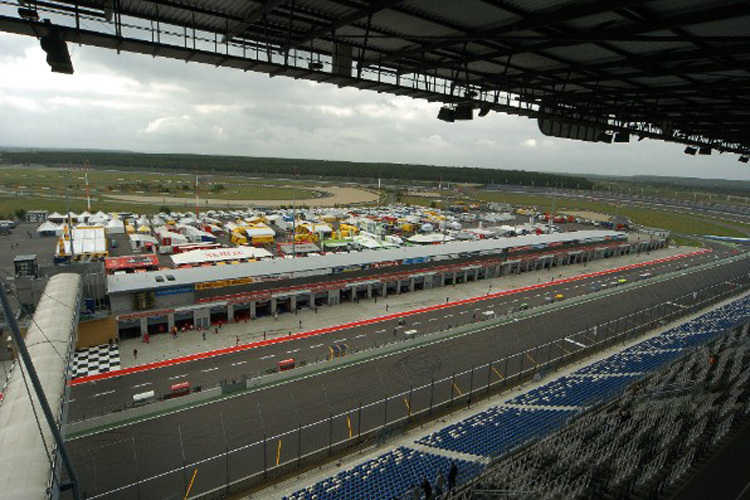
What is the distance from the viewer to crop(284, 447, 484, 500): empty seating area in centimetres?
1145

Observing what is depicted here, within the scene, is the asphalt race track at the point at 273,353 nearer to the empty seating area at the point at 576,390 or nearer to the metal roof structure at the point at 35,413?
the metal roof structure at the point at 35,413

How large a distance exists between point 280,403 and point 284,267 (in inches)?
491

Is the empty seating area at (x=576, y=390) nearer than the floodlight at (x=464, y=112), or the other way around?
the floodlight at (x=464, y=112)

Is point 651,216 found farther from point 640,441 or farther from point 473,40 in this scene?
point 473,40

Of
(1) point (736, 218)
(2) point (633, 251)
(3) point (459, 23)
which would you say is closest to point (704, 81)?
(3) point (459, 23)

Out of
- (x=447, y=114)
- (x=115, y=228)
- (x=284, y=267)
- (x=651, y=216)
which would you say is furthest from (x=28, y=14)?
(x=651, y=216)

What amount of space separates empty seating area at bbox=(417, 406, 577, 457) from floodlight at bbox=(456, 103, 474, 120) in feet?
33.7

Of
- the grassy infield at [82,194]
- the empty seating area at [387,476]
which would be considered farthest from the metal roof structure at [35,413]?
the grassy infield at [82,194]

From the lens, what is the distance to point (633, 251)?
1986 inches

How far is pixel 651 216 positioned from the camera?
81.6 m

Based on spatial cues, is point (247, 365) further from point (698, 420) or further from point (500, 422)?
point (698, 420)

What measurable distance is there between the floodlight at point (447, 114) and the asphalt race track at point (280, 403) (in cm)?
936

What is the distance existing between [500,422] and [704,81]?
40.6 ft

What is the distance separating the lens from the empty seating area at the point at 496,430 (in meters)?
13.7
